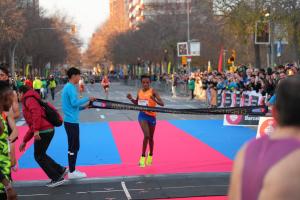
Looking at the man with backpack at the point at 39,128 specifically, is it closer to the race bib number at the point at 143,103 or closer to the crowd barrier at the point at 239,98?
the race bib number at the point at 143,103

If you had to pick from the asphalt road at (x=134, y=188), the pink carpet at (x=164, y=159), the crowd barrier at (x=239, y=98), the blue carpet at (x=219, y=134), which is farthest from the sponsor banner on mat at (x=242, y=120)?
the asphalt road at (x=134, y=188)

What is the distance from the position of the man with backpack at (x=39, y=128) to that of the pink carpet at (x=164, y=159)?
2.88 ft

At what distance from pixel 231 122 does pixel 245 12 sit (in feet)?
57.6

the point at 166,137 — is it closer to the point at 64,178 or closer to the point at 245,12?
the point at 64,178

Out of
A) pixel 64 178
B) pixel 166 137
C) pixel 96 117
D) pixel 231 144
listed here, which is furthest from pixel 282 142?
pixel 96 117

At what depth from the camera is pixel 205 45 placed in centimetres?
6206

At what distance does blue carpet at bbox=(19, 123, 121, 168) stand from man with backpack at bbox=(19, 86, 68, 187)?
2088 millimetres

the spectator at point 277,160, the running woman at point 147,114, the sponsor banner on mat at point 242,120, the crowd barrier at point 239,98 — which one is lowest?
the sponsor banner on mat at point 242,120

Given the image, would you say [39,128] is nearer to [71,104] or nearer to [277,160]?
[71,104]

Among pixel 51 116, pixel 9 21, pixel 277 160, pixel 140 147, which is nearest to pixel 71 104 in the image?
pixel 51 116

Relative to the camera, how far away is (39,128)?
8.37 metres

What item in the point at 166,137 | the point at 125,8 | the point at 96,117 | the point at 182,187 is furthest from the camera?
the point at 125,8

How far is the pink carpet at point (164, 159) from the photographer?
9773 mm

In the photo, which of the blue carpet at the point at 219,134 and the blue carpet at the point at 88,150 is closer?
the blue carpet at the point at 88,150
